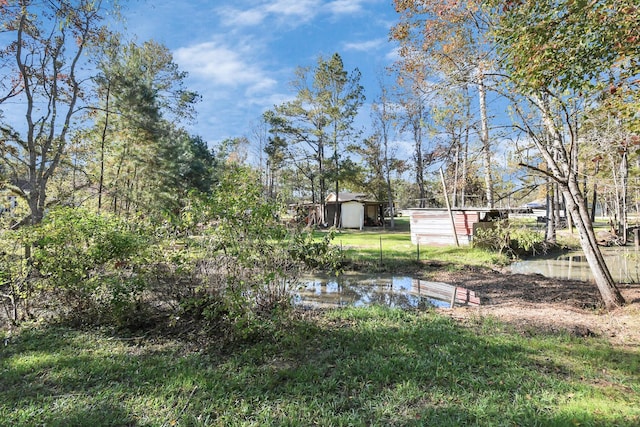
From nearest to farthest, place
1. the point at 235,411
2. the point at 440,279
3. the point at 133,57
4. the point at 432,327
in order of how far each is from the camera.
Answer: the point at 235,411, the point at 432,327, the point at 440,279, the point at 133,57

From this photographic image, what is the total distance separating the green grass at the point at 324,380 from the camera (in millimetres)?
2582

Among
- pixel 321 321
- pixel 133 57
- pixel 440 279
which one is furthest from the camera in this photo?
pixel 133 57

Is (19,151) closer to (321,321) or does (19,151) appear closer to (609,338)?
(321,321)

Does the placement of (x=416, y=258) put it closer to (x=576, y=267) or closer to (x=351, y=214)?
(x=576, y=267)

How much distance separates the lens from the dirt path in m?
4.60

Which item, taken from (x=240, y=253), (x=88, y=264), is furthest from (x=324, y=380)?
(x=88, y=264)

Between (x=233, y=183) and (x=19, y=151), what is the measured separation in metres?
8.02

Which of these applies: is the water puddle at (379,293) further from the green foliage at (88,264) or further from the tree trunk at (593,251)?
the green foliage at (88,264)

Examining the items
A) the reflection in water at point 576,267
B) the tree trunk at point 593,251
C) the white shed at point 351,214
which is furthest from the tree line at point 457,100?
the white shed at point 351,214

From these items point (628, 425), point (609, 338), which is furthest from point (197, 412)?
point (609, 338)

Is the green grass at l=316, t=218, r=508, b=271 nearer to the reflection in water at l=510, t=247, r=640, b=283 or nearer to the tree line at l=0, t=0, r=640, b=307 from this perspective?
the reflection in water at l=510, t=247, r=640, b=283

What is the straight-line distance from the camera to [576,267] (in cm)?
1195

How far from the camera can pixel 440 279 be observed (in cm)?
936

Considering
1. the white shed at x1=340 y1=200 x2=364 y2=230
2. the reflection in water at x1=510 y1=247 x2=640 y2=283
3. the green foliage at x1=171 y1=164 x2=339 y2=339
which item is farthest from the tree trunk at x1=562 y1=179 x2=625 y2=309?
the white shed at x1=340 y1=200 x2=364 y2=230
